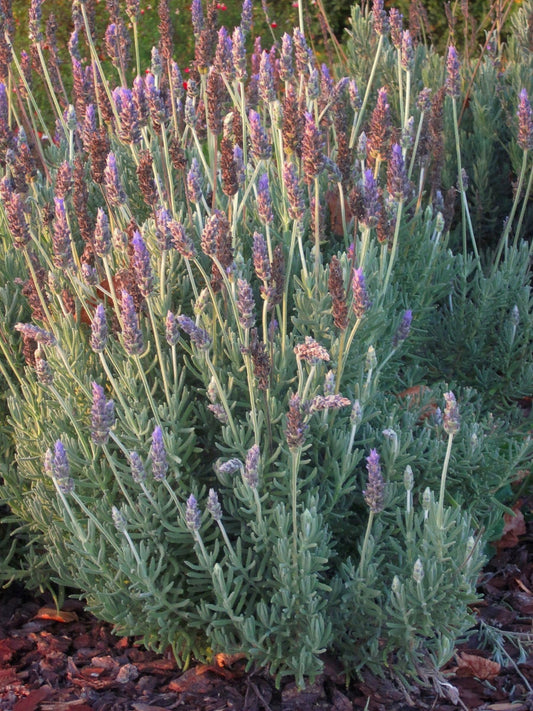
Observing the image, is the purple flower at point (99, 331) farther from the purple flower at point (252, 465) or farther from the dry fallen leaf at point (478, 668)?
the dry fallen leaf at point (478, 668)

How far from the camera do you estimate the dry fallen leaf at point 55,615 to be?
7.68 feet

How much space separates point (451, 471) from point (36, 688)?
1.19 m

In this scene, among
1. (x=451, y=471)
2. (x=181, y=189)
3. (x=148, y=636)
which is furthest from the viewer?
(x=181, y=189)

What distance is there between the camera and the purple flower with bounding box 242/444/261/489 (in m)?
1.68

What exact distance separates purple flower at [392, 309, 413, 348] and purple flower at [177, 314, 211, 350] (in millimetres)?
630

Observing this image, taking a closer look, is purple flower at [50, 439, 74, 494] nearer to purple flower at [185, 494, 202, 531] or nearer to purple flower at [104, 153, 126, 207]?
purple flower at [185, 494, 202, 531]

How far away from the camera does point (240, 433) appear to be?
193 centimetres

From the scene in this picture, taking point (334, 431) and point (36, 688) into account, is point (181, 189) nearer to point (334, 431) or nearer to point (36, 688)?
point (334, 431)

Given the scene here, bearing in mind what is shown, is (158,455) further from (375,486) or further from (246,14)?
(246,14)

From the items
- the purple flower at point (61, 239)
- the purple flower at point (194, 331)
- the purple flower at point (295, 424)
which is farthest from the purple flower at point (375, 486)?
the purple flower at point (61, 239)

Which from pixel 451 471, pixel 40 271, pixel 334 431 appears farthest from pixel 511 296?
pixel 40 271

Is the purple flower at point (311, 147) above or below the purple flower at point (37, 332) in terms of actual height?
above

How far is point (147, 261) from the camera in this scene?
1.72 metres

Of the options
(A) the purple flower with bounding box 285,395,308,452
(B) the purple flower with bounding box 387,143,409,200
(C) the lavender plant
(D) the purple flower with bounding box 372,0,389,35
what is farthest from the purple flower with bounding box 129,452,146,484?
(D) the purple flower with bounding box 372,0,389,35
